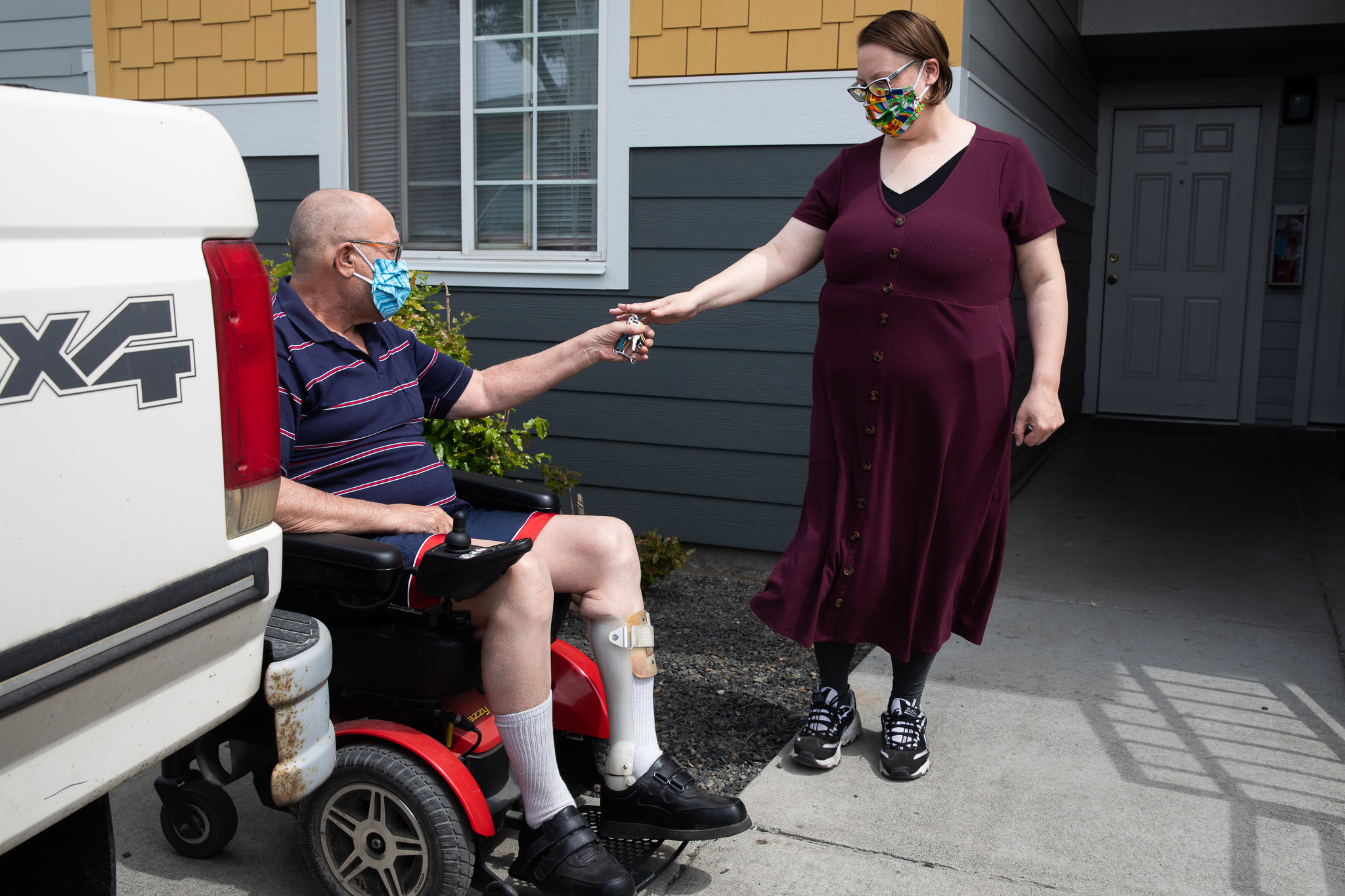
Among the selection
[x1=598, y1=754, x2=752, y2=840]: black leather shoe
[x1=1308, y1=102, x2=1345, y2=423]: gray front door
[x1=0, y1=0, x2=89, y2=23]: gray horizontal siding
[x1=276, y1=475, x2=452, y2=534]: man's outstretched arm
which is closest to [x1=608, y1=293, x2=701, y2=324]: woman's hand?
[x1=276, y1=475, x2=452, y2=534]: man's outstretched arm

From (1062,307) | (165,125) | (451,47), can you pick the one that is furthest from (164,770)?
(451,47)

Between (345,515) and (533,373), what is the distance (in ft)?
2.39

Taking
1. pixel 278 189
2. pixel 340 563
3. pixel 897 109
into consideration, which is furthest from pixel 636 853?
pixel 278 189

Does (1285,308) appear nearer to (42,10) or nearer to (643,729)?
(643,729)

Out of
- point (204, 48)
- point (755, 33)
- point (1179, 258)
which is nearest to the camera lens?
point (755, 33)

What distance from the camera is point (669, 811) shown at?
6.98ft

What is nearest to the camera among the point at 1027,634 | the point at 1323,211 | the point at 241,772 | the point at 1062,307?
the point at 241,772

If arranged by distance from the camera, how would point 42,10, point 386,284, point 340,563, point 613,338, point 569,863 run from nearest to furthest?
point 340,563, point 569,863, point 386,284, point 613,338, point 42,10

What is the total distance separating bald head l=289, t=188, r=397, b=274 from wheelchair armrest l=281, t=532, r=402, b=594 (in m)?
0.64

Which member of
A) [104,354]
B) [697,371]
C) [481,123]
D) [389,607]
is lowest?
[389,607]

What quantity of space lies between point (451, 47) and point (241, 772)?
358 cm

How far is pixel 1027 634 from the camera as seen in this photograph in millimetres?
3680

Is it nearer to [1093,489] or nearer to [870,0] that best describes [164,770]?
[870,0]

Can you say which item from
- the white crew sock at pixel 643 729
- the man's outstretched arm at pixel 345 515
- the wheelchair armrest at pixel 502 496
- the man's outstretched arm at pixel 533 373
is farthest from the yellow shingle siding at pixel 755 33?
the white crew sock at pixel 643 729
